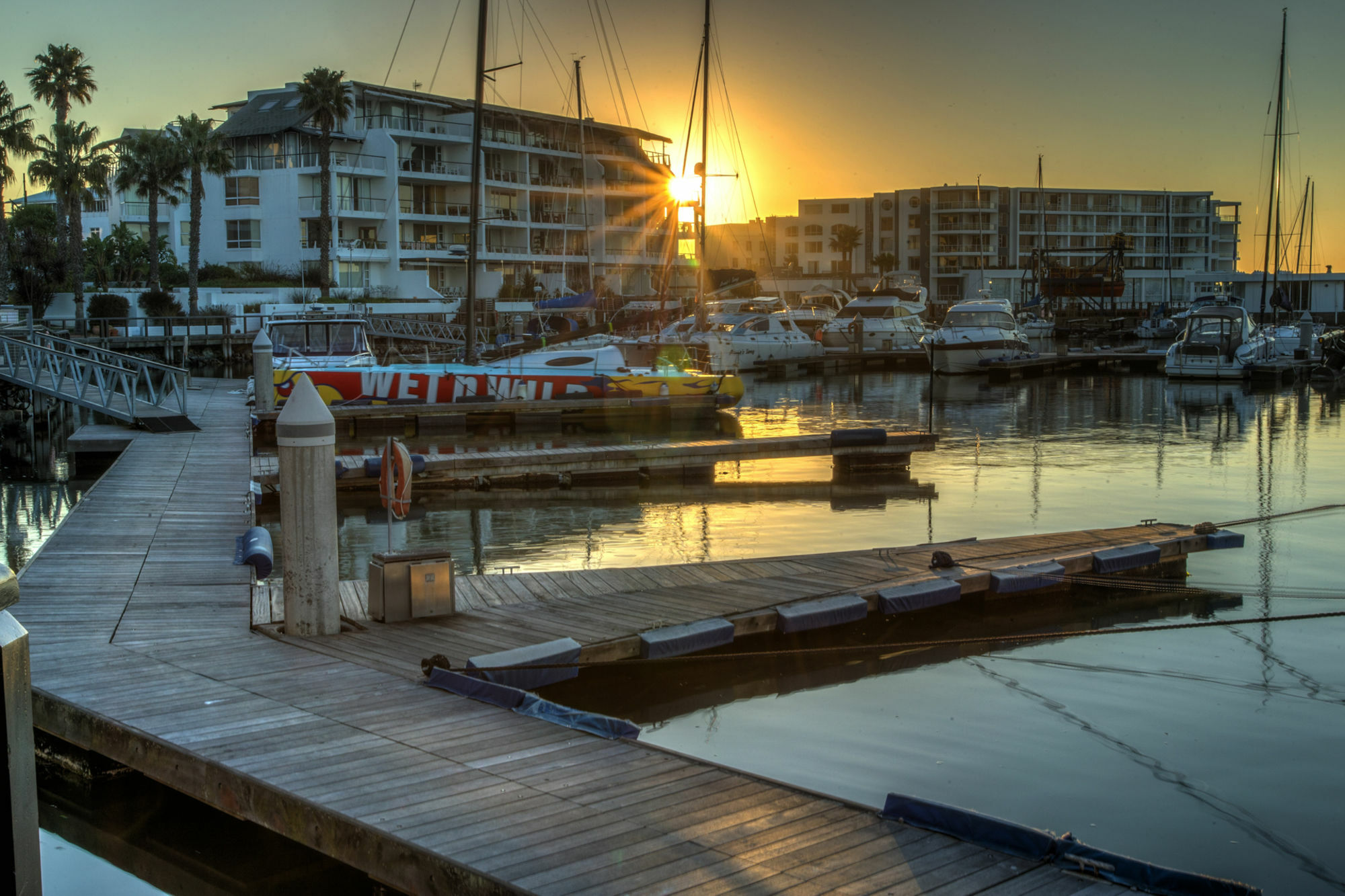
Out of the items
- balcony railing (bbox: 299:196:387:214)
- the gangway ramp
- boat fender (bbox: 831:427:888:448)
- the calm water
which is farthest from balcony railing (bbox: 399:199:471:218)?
boat fender (bbox: 831:427:888:448)

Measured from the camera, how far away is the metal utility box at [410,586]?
8898mm

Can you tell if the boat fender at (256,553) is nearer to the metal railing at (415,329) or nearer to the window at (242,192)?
the metal railing at (415,329)

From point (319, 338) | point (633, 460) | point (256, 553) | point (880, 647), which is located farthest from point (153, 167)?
point (880, 647)

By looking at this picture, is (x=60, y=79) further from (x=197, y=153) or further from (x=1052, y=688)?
(x=1052, y=688)

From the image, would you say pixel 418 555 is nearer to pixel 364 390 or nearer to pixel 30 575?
pixel 30 575

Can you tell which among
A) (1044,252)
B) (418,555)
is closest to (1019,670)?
(418,555)

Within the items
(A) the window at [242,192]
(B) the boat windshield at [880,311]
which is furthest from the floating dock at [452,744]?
(A) the window at [242,192]

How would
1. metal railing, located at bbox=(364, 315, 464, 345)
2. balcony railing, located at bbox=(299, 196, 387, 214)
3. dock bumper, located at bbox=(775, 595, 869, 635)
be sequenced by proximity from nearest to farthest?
dock bumper, located at bbox=(775, 595, 869, 635)
metal railing, located at bbox=(364, 315, 464, 345)
balcony railing, located at bbox=(299, 196, 387, 214)

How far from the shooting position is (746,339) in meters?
49.2

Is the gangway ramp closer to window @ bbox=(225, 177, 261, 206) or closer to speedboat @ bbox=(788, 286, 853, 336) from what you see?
speedboat @ bbox=(788, 286, 853, 336)

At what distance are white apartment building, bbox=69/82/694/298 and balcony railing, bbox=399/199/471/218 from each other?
87mm

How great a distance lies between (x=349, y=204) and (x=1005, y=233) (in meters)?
A: 73.3

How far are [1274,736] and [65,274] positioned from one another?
59.0 metres

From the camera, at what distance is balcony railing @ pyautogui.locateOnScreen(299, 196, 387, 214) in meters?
62.2
